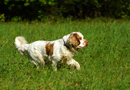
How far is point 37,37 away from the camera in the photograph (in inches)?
308

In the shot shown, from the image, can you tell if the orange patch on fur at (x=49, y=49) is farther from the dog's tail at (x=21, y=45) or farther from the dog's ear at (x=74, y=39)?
the dog's tail at (x=21, y=45)

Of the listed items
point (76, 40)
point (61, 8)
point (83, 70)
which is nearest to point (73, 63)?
point (83, 70)

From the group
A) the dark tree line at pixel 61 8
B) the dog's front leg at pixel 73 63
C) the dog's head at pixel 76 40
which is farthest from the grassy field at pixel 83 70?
the dark tree line at pixel 61 8

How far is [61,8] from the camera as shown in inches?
717

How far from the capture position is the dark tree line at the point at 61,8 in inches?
661

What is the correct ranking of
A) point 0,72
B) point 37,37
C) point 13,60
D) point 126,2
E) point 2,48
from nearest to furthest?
1. point 0,72
2. point 13,60
3. point 2,48
4. point 37,37
5. point 126,2

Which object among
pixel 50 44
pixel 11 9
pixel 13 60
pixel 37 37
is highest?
pixel 50 44

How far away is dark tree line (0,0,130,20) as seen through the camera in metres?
16.8

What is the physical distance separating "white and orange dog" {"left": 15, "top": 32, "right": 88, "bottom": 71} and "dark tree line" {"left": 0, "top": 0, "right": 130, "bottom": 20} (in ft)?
32.4

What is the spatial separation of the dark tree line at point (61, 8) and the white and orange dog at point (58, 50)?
988 cm

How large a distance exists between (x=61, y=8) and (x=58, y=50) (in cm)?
1346

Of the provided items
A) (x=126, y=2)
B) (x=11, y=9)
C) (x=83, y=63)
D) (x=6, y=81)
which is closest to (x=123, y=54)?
(x=83, y=63)

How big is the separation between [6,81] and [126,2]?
17.5 metres

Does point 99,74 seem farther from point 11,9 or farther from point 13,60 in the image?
point 11,9
